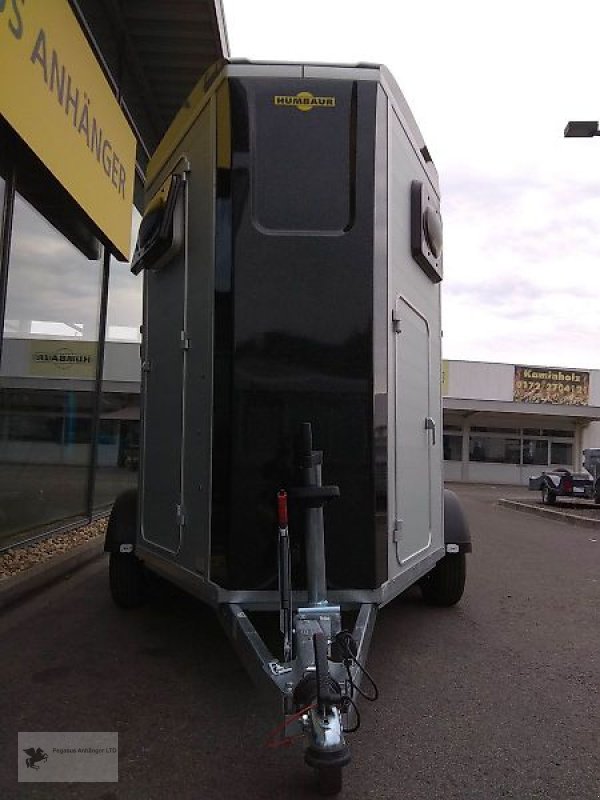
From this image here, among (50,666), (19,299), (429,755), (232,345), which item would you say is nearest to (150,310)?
(232,345)

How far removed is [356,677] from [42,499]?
5649 millimetres

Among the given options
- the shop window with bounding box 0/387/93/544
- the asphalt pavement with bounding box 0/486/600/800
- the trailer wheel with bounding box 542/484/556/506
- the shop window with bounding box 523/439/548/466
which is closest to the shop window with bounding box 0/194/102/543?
the shop window with bounding box 0/387/93/544

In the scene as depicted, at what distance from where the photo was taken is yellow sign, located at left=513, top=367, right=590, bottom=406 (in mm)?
34875

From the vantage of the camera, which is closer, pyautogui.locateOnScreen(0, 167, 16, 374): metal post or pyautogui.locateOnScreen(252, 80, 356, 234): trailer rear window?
pyautogui.locateOnScreen(252, 80, 356, 234): trailer rear window

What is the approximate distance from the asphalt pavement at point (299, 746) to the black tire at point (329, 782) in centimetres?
7

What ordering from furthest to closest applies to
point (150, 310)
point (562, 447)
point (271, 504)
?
1. point (562, 447)
2. point (150, 310)
3. point (271, 504)

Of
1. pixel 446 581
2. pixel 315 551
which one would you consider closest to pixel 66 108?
pixel 315 551

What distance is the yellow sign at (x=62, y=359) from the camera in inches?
281

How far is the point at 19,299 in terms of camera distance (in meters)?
6.42

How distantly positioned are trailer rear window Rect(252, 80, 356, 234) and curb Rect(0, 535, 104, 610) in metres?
3.61

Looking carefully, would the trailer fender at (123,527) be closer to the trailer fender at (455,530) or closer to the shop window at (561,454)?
the trailer fender at (455,530)

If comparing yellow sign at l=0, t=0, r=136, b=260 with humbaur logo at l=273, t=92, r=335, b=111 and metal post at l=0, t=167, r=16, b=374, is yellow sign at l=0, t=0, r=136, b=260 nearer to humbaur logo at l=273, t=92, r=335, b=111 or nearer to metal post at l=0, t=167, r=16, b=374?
metal post at l=0, t=167, r=16, b=374

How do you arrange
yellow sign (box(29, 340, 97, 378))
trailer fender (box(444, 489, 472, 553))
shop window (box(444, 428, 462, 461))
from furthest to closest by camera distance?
shop window (box(444, 428, 462, 461)), yellow sign (box(29, 340, 97, 378)), trailer fender (box(444, 489, 472, 553))

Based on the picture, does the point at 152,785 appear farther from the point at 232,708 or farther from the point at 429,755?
the point at 429,755
